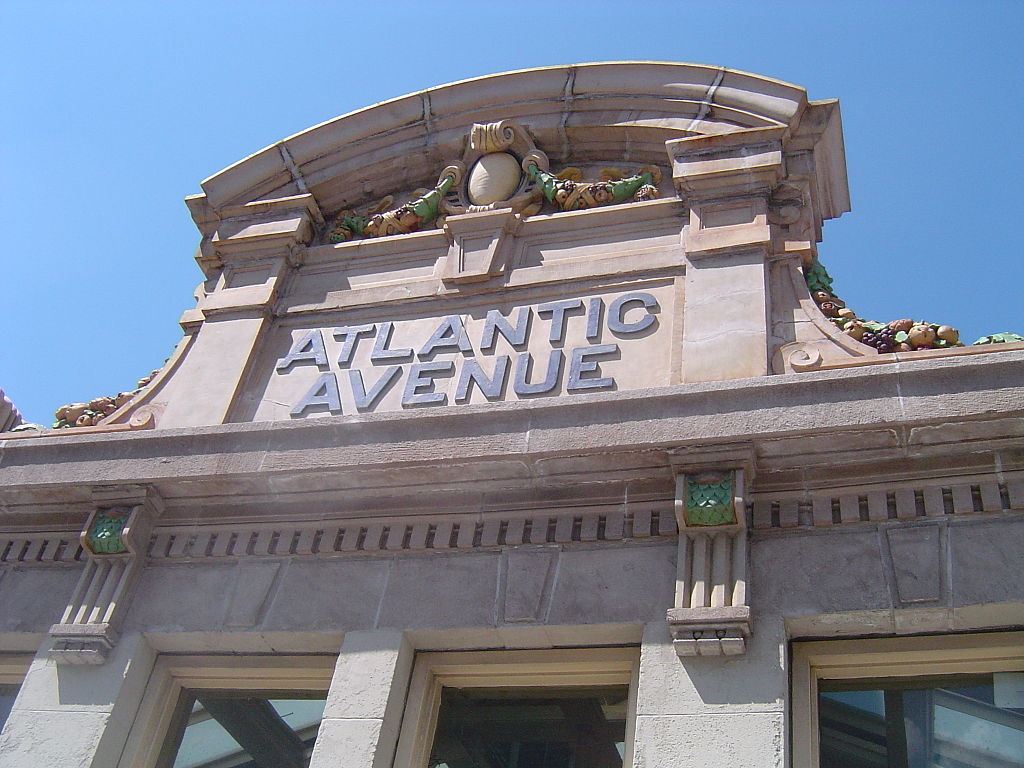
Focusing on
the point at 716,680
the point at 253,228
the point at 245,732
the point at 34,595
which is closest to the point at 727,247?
the point at 716,680

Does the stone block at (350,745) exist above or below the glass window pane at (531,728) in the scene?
below

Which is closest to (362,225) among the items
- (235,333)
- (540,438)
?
(235,333)

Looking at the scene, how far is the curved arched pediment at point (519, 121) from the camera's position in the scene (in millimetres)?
9797

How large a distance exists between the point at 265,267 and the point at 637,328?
3.39 m

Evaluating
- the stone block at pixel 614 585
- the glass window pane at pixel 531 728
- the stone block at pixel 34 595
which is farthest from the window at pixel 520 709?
the stone block at pixel 34 595

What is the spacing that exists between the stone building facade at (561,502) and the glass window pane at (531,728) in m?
0.02

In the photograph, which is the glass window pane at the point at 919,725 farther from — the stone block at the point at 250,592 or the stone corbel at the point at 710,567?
the stone block at the point at 250,592

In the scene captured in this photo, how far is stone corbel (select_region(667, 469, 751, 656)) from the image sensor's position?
21.7 feet

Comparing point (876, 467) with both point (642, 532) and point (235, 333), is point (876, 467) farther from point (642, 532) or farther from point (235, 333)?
point (235, 333)

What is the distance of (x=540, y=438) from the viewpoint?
7516mm

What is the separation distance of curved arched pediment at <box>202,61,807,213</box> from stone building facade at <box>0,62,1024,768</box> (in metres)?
0.05

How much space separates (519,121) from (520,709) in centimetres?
526

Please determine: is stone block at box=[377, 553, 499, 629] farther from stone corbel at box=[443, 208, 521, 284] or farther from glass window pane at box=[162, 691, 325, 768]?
stone corbel at box=[443, 208, 521, 284]

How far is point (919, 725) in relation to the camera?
21.7 feet
